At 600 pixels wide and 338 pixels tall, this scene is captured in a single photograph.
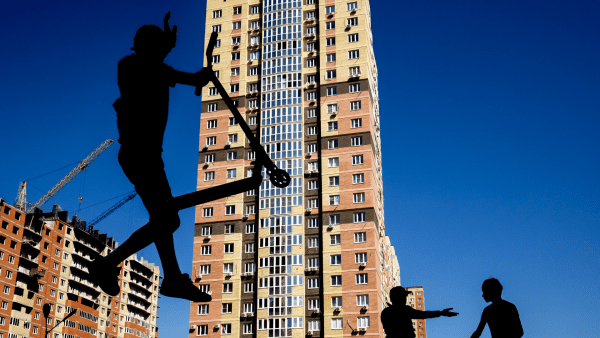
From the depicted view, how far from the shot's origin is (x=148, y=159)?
661cm

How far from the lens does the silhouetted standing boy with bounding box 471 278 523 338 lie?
6.86m

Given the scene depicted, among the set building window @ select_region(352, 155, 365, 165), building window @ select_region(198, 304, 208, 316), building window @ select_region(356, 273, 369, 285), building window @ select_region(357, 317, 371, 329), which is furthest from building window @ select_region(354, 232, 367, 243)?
building window @ select_region(198, 304, 208, 316)

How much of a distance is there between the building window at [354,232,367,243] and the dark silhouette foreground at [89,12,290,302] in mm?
85934

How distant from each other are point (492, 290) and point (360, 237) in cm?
8585

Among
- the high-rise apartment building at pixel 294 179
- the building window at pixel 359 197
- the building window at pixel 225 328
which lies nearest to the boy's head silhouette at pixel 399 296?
the high-rise apartment building at pixel 294 179

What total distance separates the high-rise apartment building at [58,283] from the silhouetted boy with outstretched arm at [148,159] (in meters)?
97.9

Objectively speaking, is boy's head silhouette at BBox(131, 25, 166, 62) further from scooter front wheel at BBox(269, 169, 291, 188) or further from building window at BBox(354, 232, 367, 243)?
building window at BBox(354, 232, 367, 243)

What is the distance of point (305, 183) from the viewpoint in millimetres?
97562

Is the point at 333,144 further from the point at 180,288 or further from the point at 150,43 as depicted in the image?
the point at 180,288

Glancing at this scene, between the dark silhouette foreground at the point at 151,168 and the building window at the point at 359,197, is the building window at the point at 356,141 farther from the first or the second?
the dark silhouette foreground at the point at 151,168

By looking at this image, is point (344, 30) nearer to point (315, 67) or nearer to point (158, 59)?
point (315, 67)

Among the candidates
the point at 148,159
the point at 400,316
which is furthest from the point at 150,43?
the point at 400,316

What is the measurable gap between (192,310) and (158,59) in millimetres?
91573

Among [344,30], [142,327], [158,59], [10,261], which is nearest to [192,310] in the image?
[10,261]
